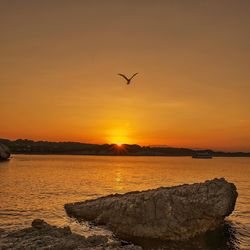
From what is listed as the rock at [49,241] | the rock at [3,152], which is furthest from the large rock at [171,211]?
the rock at [3,152]

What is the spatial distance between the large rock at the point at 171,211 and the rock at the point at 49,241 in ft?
19.4

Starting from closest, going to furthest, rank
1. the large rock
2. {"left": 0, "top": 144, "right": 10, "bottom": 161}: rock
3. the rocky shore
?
the rocky shore < the large rock < {"left": 0, "top": 144, "right": 10, "bottom": 161}: rock

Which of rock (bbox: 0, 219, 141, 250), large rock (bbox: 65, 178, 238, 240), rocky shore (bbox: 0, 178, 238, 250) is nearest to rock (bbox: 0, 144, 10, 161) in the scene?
rocky shore (bbox: 0, 178, 238, 250)

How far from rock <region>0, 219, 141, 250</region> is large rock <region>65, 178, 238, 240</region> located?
19.4 feet

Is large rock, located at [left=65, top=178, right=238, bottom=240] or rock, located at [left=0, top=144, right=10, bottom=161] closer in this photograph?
large rock, located at [left=65, top=178, right=238, bottom=240]

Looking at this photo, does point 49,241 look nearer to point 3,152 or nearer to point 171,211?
point 171,211

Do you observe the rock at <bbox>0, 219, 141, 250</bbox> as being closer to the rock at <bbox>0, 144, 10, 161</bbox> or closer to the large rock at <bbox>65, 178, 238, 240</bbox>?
the large rock at <bbox>65, 178, 238, 240</bbox>

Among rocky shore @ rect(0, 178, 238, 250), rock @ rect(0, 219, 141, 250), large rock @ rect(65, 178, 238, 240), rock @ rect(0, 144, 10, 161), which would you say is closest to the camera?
rock @ rect(0, 219, 141, 250)

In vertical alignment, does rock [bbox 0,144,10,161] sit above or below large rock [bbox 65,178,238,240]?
above

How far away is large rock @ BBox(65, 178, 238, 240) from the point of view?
30344 mm

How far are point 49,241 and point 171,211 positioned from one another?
11.3m

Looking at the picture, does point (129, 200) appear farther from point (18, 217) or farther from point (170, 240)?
point (18, 217)

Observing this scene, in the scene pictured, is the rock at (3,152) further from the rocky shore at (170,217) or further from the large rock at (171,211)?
the large rock at (171,211)

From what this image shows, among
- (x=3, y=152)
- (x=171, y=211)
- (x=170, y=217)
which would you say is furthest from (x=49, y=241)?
(x=3, y=152)
